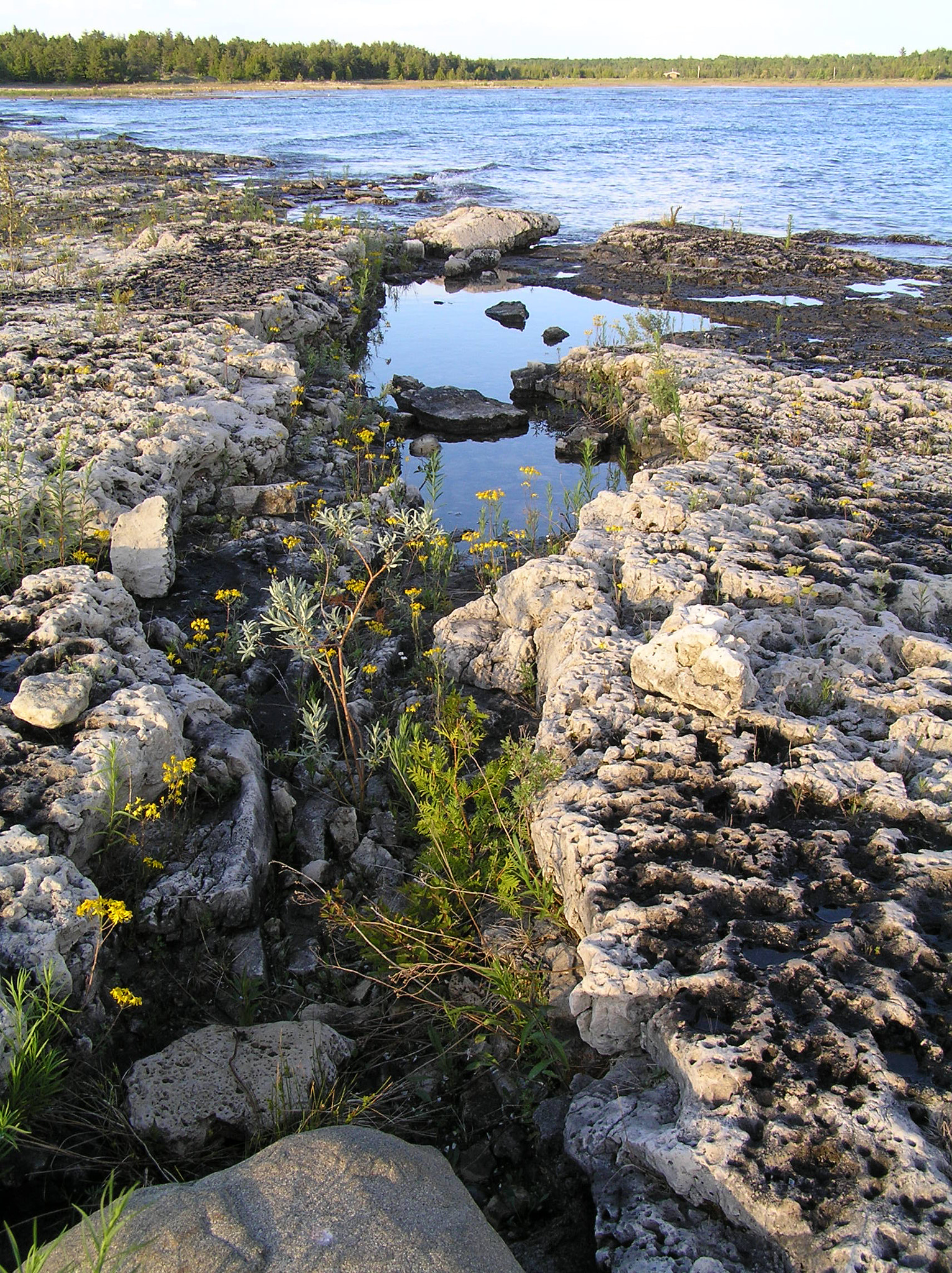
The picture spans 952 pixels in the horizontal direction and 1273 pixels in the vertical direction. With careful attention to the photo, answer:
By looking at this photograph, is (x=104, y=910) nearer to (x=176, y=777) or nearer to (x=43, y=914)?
(x=43, y=914)

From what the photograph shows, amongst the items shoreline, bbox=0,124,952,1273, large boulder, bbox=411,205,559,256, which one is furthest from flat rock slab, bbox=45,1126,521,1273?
large boulder, bbox=411,205,559,256

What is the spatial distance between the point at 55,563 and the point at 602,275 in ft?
41.1

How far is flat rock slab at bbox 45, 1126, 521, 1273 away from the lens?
5.81 feet

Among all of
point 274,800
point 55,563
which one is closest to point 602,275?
point 55,563

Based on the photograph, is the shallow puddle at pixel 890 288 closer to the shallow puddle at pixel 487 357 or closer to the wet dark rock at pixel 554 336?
the shallow puddle at pixel 487 357

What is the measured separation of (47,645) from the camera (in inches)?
162

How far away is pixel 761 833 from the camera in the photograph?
310cm

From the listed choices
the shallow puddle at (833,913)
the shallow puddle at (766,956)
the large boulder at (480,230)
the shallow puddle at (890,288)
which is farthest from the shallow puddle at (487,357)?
the shallow puddle at (766,956)

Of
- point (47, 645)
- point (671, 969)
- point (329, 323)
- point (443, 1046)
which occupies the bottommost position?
point (443, 1046)

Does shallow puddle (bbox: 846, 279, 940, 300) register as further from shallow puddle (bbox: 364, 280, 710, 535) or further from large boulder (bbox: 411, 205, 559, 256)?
large boulder (bbox: 411, 205, 559, 256)

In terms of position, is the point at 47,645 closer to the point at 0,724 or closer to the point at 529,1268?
the point at 0,724

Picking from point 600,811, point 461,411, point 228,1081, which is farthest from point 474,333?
point 228,1081

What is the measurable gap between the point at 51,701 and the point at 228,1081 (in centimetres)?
182

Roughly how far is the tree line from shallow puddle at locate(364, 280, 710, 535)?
175ft
